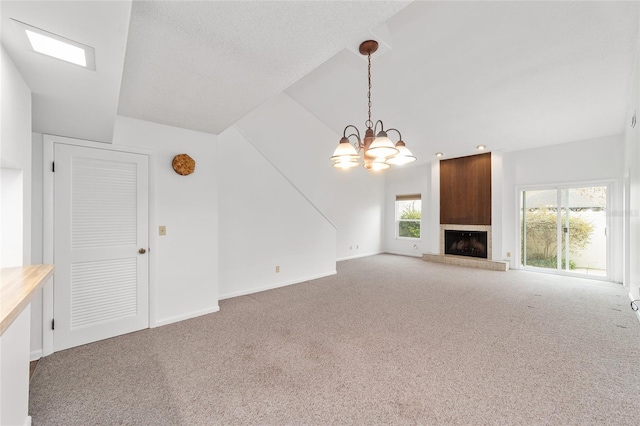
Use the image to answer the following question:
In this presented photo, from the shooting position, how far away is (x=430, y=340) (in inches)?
108

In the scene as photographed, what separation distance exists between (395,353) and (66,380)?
2795 mm

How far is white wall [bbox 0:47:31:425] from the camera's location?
129 centimetres

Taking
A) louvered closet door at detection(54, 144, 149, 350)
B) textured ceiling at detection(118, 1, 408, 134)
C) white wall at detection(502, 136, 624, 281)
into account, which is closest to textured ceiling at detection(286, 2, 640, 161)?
white wall at detection(502, 136, 624, 281)

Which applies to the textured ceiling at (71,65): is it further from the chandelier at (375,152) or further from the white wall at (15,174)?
the chandelier at (375,152)

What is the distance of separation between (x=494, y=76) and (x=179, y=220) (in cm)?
517

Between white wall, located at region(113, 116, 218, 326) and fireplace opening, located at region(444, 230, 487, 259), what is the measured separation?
628 centimetres

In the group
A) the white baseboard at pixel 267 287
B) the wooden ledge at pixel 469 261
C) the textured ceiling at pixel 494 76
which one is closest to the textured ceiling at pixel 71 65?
the white baseboard at pixel 267 287

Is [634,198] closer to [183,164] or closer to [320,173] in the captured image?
[320,173]

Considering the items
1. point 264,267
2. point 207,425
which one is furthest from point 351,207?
point 207,425

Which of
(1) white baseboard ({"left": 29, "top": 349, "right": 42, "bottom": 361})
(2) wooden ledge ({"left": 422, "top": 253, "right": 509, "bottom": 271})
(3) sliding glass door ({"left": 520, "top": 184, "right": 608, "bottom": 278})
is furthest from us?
(2) wooden ledge ({"left": 422, "top": 253, "right": 509, "bottom": 271})

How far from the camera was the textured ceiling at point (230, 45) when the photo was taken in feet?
4.79

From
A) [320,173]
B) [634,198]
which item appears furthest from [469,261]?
[320,173]

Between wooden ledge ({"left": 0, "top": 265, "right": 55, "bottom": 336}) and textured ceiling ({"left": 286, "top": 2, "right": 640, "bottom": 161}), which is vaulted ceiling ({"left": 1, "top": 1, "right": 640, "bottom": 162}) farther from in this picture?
wooden ledge ({"left": 0, "top": 265, "right": 55, "bottom": 336})

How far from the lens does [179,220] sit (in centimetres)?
328
